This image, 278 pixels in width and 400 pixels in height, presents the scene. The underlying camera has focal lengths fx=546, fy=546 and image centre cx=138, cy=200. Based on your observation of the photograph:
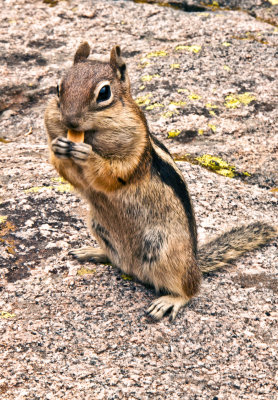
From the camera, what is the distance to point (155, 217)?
349 cm

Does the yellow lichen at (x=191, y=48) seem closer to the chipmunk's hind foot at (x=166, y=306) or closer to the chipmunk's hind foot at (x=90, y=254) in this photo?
the chipmunk's hind foot at (x=90, y=254)

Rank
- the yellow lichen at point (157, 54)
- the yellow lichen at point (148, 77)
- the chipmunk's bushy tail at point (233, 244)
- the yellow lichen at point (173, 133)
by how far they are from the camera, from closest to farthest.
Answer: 1. the chipmunk's bushy tail at point (233, 244)
2. the yellow lichen at point (173, 133)
3. the yellow lichen at point (148, 77)
4. the yellow lichen at point (157, 54)

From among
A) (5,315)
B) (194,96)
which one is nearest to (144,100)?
(194,96)

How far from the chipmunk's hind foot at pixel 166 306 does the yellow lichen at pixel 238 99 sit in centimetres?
258

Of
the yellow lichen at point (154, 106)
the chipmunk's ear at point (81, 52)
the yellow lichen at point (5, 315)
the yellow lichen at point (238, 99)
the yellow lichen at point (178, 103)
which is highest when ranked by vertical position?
the chipmunk's ear at point (81, 52)

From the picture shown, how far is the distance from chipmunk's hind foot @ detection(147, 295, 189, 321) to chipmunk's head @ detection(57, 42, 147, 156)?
3.25 feet

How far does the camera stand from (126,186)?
134 inches

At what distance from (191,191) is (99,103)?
1.72 m

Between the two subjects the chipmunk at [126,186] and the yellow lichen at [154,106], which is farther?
the yellow lichen at [154,106]

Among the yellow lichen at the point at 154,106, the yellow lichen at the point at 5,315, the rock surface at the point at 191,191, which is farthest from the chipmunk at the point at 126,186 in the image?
the yellow lichen at the point at 154,106

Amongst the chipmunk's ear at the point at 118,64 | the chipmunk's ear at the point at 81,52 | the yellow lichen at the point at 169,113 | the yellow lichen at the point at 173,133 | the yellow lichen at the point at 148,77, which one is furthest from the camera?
the yellow lichen at the point at 148,77

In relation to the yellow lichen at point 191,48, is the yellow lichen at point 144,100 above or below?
below

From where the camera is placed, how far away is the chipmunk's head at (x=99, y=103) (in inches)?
115

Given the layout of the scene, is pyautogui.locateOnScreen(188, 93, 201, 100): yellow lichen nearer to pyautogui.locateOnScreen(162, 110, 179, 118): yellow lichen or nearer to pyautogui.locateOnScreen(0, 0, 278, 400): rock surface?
pyautogui.locateOnScreen(0, 0, 278, 400): rock surface
